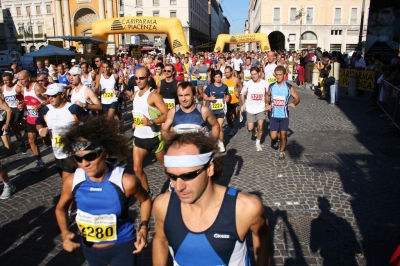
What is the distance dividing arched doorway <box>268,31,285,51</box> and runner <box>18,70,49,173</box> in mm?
56580

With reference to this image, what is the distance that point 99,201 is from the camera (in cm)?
268

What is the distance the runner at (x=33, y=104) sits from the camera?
6848 millimetres

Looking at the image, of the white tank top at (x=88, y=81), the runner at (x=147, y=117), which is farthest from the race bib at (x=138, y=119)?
the white tank top at (x=88, y=81)

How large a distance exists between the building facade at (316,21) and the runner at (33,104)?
183ft

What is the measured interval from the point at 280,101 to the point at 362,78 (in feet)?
34.7

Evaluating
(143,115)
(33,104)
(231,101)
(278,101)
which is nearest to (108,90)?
(33,104)

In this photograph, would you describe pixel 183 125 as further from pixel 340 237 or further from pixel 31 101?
pixel 31 101

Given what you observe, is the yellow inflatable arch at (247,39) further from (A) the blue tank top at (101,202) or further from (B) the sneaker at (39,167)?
(A) the blue tank top at (101,202)

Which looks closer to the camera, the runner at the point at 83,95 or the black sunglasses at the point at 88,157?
the black sunglasses at the point at 88,157

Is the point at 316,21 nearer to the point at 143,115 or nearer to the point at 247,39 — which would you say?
the point at 247,39

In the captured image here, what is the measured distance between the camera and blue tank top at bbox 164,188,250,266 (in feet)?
6.31

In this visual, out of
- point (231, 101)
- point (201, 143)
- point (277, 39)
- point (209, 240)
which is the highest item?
point (277, 39)

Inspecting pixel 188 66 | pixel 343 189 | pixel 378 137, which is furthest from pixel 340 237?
pixel 188 66

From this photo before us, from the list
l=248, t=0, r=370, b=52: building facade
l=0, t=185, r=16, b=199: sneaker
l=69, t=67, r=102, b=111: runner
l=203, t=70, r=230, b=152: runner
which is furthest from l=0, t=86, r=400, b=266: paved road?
l=248, t=0, r=370, b=52: building facade
